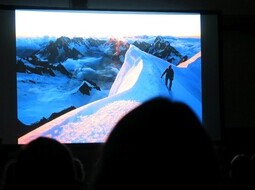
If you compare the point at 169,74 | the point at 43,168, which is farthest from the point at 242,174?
the point at 169,74

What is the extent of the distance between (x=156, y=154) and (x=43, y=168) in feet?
1.89

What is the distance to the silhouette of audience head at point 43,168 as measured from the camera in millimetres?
1187

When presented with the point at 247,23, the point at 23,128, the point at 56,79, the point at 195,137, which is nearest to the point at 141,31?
the point at 56,79

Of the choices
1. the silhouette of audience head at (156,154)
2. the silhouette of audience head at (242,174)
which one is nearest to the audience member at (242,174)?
the silhouette of audience head at (242,174)

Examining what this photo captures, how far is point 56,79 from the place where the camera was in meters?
3.64

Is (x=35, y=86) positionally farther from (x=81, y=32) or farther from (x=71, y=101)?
(x=81, y=32)

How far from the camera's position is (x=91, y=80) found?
3.71 metres

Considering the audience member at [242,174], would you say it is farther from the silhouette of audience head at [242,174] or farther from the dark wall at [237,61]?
the dark wall at [237,61]

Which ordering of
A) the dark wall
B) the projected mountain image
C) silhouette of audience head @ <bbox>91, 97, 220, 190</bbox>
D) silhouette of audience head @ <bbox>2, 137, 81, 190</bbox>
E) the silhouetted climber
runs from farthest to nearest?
the dark wall
the silhouetted climber
the projected mountain image
silhouette of audience head @ <bbox>2, 137, 81, 190</bbox>
silhouette of audience head @ <bbox>91, 97, 220, 190</bbox>

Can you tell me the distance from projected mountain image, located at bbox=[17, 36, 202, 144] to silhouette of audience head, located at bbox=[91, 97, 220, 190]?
2.88 m

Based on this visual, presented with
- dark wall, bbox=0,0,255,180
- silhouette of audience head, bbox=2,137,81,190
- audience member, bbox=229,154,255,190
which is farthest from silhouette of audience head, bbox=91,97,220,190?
dark wall, bbox=0,0,255,180

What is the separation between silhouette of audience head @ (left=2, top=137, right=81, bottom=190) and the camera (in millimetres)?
1187

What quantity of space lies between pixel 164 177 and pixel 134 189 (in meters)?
0.05

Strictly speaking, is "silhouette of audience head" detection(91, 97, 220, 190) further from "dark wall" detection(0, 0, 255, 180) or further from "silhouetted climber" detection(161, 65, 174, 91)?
"dark wall" detection(0, 0, 255, 180)
